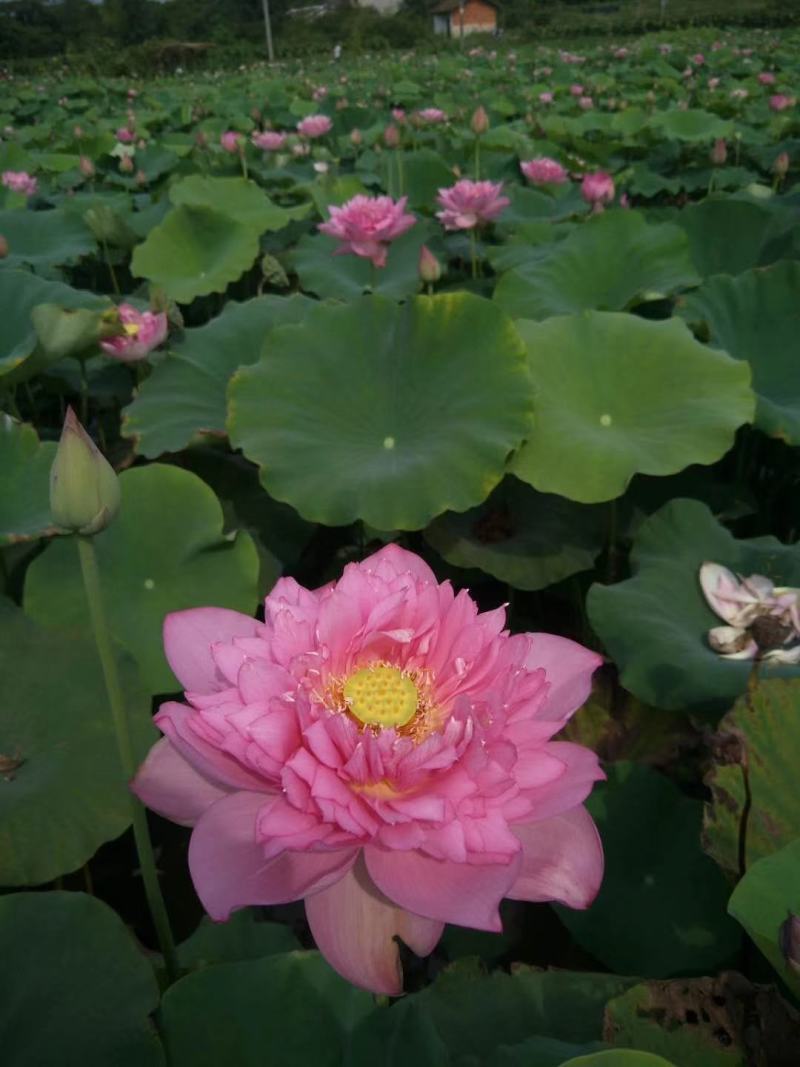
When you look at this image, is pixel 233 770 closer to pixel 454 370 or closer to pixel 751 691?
pixel 751 691

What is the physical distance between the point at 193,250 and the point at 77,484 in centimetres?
262

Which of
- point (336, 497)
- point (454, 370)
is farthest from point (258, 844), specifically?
point (454, 370)

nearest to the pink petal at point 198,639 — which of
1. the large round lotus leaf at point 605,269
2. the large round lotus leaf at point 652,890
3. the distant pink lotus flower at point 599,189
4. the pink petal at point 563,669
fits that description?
the pink petal at point 563,669

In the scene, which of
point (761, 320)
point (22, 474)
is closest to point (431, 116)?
point (761, 320)

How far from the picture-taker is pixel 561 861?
627 mm

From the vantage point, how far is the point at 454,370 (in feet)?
5.82

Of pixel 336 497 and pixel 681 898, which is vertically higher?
pixel 336 497

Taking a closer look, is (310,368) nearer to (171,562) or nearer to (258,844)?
(171,562)

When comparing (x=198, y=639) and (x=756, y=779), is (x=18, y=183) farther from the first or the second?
(x=756, y=779)

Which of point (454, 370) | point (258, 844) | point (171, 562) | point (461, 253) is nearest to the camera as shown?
point (258, 844)

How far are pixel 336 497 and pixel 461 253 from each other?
194 cm

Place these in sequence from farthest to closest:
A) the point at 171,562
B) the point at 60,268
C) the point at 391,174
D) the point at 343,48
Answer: the point at 343,48 → the point at 391,174 → the point at 60,268 → the point at 171,562

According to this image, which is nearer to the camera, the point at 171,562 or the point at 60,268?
the point at 171,562

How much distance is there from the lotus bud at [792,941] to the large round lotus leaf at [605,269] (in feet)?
6.04
